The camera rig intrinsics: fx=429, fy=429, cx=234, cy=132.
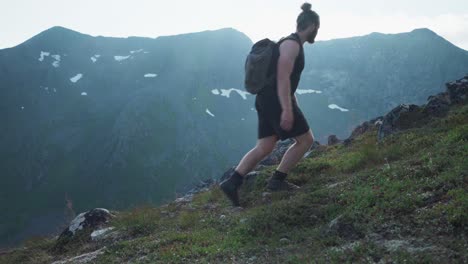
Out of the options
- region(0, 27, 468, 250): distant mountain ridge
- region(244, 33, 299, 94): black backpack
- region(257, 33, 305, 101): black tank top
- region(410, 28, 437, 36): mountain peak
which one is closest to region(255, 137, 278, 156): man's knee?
region(257, 33, 305, 101): black tank top

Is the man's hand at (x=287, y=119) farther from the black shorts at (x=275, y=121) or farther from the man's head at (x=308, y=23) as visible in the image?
the man's head at (x=308, y=23)

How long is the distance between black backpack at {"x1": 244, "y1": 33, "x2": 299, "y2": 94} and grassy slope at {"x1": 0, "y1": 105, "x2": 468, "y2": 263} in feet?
6.61

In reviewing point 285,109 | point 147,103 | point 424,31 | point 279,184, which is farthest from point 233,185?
point 424,31

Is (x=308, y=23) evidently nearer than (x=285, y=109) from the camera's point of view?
No

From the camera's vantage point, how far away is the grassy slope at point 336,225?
4262 millimetres

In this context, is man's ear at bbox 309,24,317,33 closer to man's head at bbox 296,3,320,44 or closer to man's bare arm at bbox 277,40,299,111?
man's head at bbox 296,3,320,44

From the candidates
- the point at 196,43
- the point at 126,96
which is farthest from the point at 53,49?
the point at 196,43

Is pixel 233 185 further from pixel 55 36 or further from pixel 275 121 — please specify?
pixel 55 36

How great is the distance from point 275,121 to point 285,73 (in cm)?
84

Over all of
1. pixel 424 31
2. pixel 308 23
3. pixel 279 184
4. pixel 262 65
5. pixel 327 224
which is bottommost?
pixel 279 184

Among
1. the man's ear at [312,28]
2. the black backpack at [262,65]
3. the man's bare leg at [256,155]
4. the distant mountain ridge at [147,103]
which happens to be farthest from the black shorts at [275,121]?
the distant mountain ridge at [147,103]

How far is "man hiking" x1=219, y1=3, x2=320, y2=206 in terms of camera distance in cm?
701

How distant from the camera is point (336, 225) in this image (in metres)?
5.08

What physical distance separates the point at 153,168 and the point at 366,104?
76.5 m
